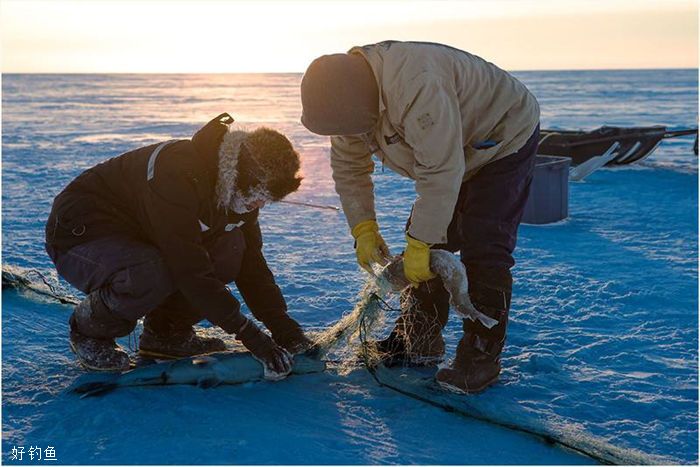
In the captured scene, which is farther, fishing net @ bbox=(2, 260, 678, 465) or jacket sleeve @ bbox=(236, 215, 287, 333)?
jacket sleeve @ bbox=(236, 215, 287, 333)

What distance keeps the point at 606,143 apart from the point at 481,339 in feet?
18.2

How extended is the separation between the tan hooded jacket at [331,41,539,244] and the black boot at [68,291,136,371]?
1.20 m

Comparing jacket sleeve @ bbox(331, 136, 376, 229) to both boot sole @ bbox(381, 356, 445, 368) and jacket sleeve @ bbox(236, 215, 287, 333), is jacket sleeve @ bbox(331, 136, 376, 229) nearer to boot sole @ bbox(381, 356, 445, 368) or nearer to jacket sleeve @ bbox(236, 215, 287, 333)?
jacket sleeve @ bbox(236, 215, 287, 333)

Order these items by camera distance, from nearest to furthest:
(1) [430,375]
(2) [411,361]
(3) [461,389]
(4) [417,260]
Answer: (4) [417,260]
(3) [461,389]
(1) [430,375]
(2) [411,361]

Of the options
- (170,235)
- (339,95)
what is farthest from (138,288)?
(339,95)

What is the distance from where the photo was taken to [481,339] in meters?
2.70

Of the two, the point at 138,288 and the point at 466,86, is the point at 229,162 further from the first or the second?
the point at 466,86

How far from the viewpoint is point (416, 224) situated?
2.48m

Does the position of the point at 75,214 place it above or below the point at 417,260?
above

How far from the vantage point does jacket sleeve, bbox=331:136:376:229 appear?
2.88m

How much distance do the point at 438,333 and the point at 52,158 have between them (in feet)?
28.5

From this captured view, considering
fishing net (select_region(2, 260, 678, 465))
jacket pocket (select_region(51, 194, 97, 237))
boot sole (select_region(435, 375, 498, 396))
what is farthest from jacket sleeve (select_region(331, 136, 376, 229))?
jacket pocket (select_region(51, 194, 97, 237))

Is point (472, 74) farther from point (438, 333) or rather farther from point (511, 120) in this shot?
point (438, 333)

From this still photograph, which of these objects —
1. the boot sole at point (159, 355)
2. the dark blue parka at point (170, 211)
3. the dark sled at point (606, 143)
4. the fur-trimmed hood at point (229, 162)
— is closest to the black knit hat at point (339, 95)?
the fur-trimmed hood at point (229, 162)
